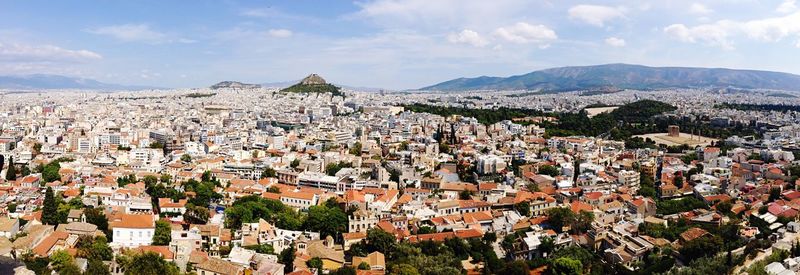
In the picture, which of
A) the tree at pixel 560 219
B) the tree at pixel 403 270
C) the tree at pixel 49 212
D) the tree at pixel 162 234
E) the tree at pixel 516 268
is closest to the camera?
the tree at pixel 403 270

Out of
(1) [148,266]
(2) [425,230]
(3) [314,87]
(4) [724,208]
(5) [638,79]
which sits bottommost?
(2) [425,230]

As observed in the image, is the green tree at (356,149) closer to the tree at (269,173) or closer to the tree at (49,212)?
the tree at (269,173)

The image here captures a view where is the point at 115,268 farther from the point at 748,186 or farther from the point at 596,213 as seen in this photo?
the point at 748,186

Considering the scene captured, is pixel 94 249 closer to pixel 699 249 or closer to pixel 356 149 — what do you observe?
pixel 699 249

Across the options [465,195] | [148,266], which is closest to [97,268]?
[148,266]

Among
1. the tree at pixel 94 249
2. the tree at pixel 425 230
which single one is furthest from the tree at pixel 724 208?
the tree at pixel 94 249

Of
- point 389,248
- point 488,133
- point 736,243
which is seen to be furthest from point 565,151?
point 389,248
